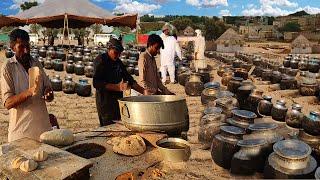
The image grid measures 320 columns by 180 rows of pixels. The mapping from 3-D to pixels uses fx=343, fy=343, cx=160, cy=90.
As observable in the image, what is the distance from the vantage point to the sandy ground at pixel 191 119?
3093 millimetres

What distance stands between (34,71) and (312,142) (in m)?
4.25

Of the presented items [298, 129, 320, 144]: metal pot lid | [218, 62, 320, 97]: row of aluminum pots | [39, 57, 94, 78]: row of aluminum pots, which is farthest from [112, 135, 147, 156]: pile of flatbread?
[39, 57, 94, 78]: row of aluminum pots

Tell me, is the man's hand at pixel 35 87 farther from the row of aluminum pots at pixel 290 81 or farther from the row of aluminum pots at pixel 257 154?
the row of aluminum pots at pixel 290 81

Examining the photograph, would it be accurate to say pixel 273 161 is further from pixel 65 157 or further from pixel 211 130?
pixel 65 157

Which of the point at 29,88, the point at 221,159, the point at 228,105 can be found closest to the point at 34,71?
the point at 29,88

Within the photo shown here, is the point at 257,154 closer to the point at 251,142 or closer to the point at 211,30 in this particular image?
the point at 251,142

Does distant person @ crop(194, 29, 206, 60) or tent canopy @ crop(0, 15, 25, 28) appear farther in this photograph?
tent canopy @ crop(0, 15, 25, 28)

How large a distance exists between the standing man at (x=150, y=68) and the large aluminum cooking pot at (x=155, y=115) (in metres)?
1.27

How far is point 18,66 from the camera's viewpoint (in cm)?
309

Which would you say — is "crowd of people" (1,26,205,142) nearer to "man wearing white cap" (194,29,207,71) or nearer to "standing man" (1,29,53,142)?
"standing man" (1,29,53,142)

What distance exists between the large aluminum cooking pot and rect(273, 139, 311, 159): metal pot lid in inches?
33.8

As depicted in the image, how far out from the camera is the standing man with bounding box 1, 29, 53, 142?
297 centimetres

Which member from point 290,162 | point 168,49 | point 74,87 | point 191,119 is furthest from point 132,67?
point 290,162

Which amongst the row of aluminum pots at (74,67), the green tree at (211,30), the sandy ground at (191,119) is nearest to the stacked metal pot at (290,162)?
the sandy ground at (191,119)
